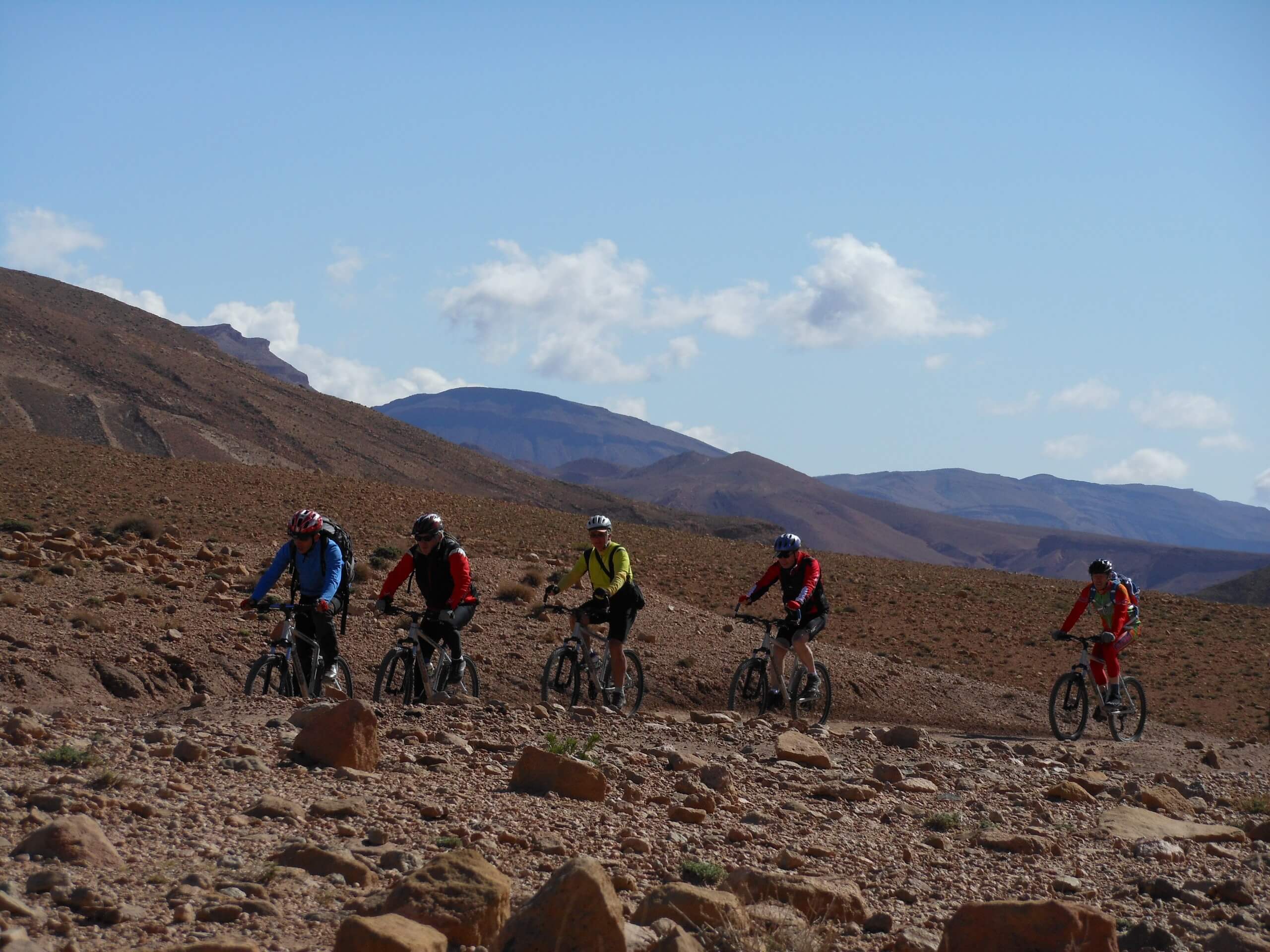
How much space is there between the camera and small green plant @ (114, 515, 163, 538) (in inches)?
942

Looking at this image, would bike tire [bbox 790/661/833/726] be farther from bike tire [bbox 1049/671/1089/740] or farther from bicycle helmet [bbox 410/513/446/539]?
bicycle helmet [bbox 410/513/446/539]

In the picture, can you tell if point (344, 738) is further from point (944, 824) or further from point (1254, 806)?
point (1254, 806)

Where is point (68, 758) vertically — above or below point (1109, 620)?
below

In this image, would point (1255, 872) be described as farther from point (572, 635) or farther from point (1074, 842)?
point (572, 635)

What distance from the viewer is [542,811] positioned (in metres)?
7.48

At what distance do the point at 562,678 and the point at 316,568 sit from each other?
3.27m

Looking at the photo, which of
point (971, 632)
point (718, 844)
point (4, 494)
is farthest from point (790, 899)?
point (4, 494)

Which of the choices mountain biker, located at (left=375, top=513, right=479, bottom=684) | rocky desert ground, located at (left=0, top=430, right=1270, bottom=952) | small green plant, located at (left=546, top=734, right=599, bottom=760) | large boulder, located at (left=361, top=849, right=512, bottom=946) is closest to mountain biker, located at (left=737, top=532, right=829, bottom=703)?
rocky desert ground, located at (left=0, top=430, right=1270, bottom=952)

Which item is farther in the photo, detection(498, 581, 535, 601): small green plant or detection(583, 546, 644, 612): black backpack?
detection(498, 581, 535, 601): small green plant

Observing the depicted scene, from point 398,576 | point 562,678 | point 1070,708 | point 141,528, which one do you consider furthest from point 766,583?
point 141,528

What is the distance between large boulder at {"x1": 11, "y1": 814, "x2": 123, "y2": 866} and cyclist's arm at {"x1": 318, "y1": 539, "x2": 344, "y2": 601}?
5.03 metres

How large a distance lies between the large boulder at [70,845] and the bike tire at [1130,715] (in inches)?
485

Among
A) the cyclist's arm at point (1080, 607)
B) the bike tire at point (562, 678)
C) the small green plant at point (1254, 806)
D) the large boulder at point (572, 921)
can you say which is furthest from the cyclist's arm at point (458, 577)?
the cyclist's arm at point (1080, 607)

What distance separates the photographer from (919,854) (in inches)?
293
